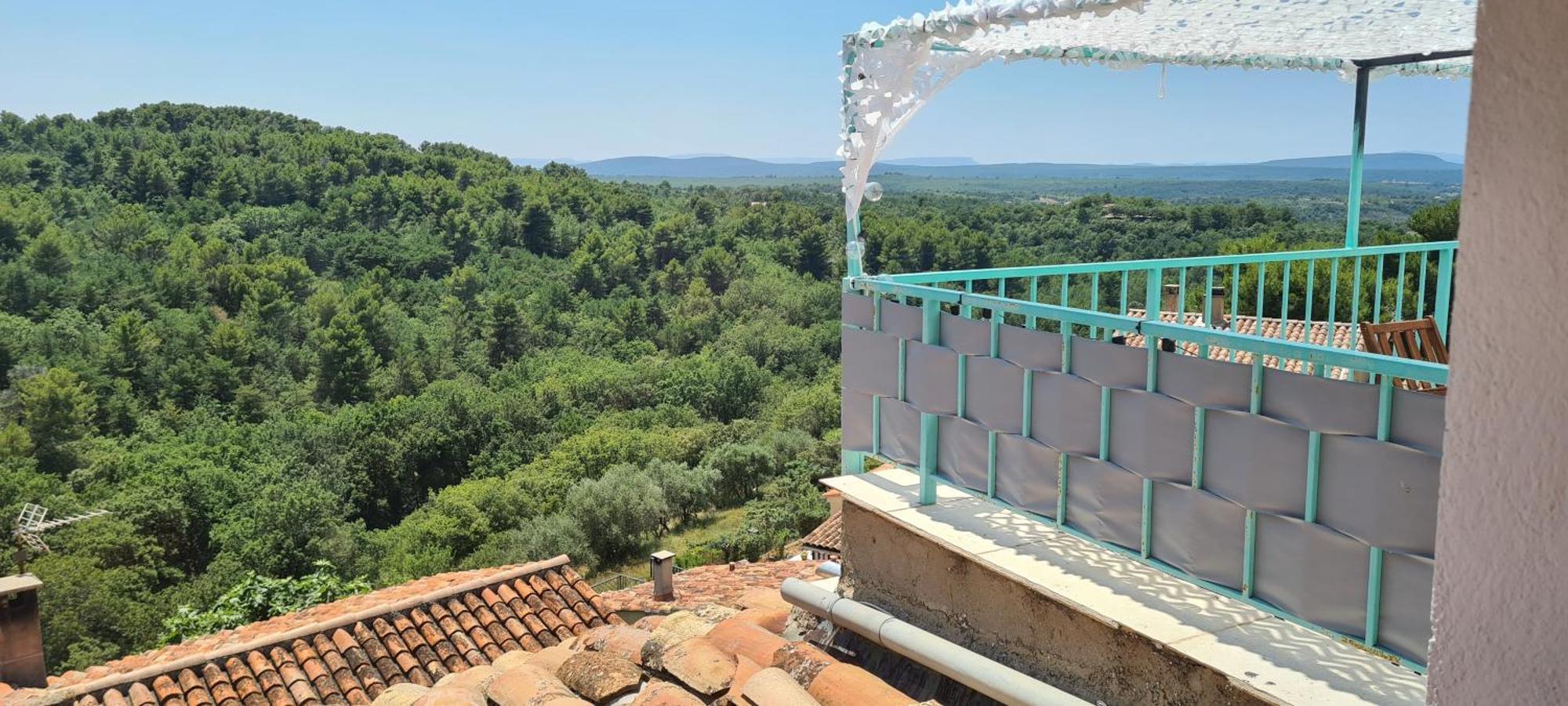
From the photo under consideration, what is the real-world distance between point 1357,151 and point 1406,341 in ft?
6.48

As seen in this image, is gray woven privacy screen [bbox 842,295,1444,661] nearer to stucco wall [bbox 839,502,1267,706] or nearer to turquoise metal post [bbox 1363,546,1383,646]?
turquoise metal post [bbox 1363,546,1383,646]

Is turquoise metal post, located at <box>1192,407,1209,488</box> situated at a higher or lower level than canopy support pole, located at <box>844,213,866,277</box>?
lower

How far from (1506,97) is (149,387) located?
50758 mm

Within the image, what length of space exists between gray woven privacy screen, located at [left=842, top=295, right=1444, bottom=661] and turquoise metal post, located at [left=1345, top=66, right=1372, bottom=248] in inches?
133

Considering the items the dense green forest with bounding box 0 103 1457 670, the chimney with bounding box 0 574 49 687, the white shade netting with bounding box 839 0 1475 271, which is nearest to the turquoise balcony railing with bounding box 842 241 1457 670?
the white shade netting with bounding box 839 0 1475 271

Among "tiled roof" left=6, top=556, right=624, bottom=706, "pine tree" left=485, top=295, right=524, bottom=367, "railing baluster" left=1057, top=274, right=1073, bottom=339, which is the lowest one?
"pine tree" left=485, top=295, right=524, bottom=367

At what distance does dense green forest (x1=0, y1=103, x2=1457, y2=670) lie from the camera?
30.8 m

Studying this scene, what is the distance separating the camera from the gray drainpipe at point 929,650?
9.42 feet

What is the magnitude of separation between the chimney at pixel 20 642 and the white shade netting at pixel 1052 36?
20.4 ft

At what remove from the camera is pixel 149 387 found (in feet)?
144

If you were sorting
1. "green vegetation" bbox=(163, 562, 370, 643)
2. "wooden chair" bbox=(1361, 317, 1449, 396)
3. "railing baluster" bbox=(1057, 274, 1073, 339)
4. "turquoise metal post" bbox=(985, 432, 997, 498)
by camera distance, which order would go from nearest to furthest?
"railing baluster" bbox=(1057, 274, 1073, 339)
"turquoise metal post" bbox=(985, 432, 997, 498)
"wooden chair" bbox=(1361, 317, 1449, 396)
"green vegetation" bbox=(163, 562, 370, 643)

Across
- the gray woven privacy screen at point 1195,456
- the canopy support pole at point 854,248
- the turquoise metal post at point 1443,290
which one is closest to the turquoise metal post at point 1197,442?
the gray woven privacy screen at point 1195,456

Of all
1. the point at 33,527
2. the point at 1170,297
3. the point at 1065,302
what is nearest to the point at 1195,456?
the point at 1065,302

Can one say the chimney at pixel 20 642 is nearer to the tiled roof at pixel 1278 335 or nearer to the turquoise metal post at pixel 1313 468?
the tiled roof at pixel 1278 335
